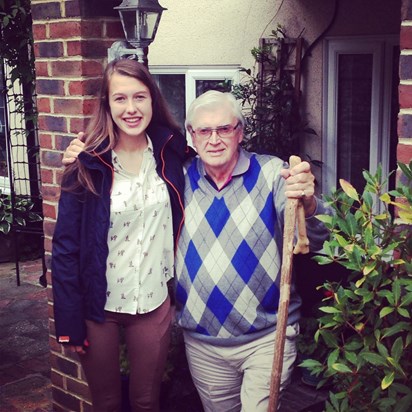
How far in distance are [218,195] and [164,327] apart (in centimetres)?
64

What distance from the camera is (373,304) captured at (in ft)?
7.80

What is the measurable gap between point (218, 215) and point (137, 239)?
0.35m

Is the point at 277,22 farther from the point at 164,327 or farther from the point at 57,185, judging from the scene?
the point at 164,327

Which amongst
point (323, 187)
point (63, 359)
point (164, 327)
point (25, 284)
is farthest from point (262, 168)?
point (25, 284)

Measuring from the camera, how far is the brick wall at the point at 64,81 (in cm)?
363

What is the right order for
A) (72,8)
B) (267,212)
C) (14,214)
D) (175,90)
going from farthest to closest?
(14,214), (175,90), (72,8), (267,212)

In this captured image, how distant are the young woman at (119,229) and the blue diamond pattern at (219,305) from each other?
27 centimetres

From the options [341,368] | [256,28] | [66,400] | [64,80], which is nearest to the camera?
[341,368]

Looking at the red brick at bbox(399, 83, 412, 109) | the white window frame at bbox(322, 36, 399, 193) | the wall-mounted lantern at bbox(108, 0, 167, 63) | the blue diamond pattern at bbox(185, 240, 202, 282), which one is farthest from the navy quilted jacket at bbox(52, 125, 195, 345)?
the white window frame at bbox(322, 36, 399, 193)

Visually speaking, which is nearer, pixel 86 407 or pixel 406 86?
pixel 406 86

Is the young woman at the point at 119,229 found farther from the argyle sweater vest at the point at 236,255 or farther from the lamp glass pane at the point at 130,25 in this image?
the lamp glass pane at the point at 130,25

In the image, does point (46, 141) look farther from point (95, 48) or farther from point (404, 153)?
point (404, 153)

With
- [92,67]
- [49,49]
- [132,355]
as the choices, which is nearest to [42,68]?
[49,49]

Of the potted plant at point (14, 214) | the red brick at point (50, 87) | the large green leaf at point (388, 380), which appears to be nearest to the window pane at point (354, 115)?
the red brick at point (50, 87)
